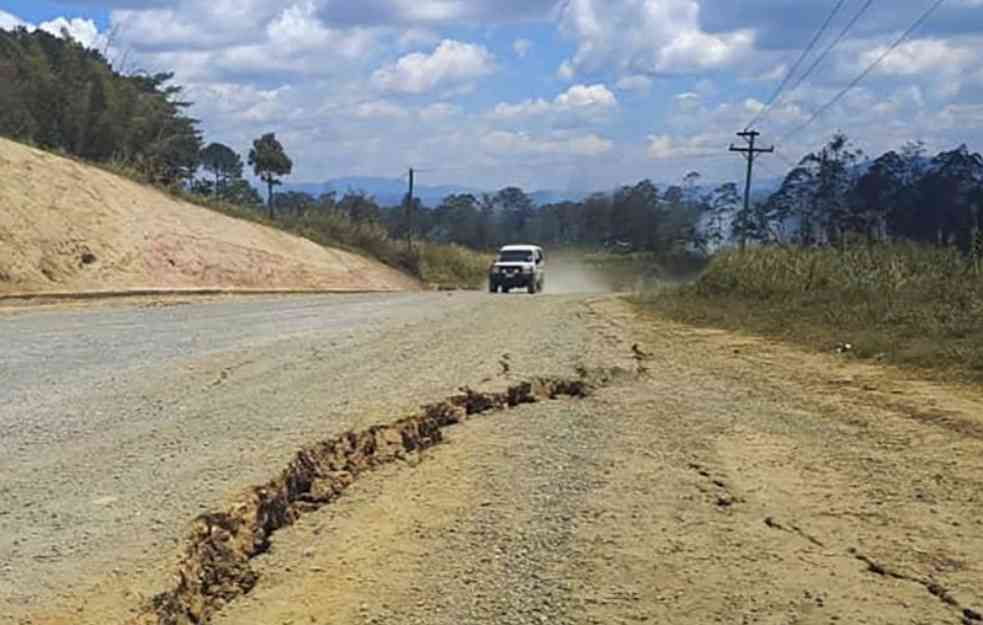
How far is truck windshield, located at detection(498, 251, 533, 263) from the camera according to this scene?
134 feet

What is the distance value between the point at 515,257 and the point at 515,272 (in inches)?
37.9

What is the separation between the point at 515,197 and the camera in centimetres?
9356

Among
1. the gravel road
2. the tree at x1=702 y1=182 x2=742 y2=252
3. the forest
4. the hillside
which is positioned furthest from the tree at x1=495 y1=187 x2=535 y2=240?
the gravel road

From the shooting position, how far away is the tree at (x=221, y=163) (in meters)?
66.6

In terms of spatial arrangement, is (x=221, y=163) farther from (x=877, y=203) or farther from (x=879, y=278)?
(x=879, y=278)

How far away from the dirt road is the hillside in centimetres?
1666

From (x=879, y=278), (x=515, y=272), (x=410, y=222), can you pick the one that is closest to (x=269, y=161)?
(x=410, y=222)

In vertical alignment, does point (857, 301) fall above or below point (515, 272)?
above

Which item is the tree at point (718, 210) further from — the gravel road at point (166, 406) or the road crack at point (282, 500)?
the road crack at point (282, 500)

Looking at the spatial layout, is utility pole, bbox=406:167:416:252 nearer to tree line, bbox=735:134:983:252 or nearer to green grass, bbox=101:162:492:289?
green grass, bbox=101:162:492:289

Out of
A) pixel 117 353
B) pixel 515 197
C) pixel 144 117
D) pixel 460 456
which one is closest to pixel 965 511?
pixel 460 456

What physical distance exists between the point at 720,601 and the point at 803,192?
41.9 metres

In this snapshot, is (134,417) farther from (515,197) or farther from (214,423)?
(515,197)

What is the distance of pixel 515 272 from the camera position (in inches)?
1590
